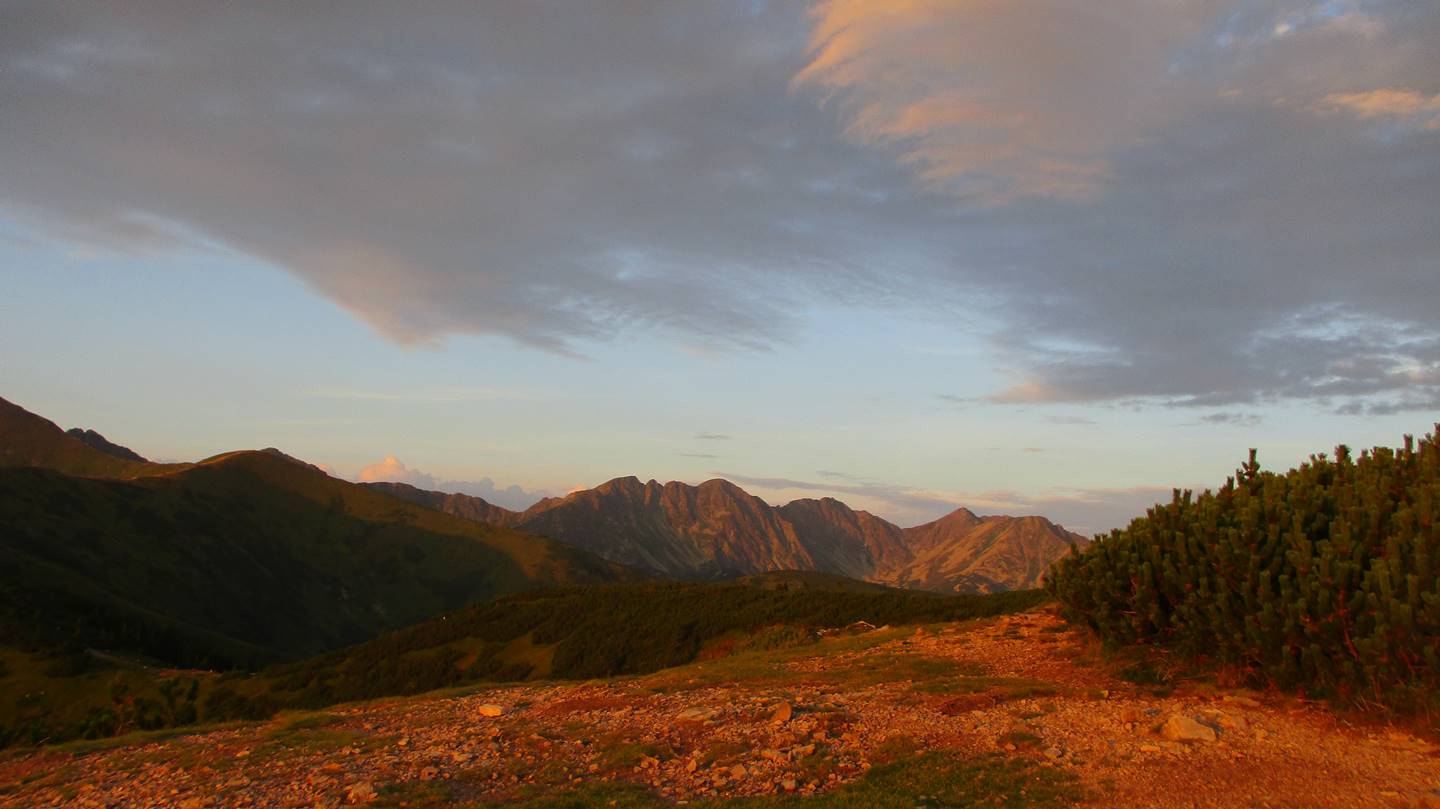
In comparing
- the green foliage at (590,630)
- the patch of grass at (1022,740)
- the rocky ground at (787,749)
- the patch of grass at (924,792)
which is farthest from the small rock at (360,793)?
the green foliage at (590,630)

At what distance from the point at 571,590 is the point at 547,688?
217 ft

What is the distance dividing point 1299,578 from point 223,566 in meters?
179

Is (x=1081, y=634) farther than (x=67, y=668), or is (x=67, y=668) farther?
(x=67, y=668)

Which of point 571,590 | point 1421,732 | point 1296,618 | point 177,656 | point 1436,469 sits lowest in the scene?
point 177,656

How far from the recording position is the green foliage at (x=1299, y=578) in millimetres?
11812

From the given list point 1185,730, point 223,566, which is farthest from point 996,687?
point 223,566

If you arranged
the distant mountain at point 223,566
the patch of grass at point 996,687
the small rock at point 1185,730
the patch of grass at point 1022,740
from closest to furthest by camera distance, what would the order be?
1. the small rock at point 1185,730
2. the patch of grass at point 1022,740
3. the patch of grass at point 996,687
4. the distant mountain at point 223,566

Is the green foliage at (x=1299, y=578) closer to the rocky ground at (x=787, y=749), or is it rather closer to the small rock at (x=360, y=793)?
the rocky ground at (x=787, y=749)

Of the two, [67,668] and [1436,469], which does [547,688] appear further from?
[67,668]

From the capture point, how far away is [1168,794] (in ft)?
33.9

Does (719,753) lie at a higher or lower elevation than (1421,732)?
lower

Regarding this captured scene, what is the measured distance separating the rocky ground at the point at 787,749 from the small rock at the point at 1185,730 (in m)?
0.03

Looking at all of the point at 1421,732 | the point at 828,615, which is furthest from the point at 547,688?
the point at 828,615

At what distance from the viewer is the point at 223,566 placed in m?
154
